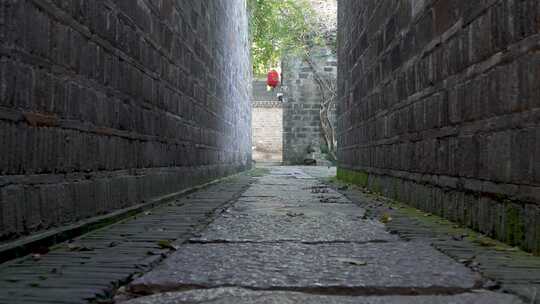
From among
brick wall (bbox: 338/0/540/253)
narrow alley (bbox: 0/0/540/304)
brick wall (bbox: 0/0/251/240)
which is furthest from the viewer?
brick wall (bbox: 338/0/540/253)

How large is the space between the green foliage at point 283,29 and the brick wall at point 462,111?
13.4 meters

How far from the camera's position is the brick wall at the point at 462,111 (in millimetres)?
2207

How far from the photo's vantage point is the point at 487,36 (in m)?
2.58

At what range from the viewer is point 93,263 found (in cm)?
197

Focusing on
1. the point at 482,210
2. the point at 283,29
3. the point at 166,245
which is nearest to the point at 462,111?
the point at 482,210

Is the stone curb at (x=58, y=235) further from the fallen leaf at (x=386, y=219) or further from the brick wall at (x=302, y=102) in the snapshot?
the brick wall at (x=302, y=102)

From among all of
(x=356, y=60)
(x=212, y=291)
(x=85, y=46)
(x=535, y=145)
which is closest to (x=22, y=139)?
(x=85, y=46)

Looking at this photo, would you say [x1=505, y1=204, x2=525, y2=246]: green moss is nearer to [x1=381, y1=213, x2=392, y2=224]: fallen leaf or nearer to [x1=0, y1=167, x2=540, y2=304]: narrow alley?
[x1=0, y1=167, x2=540, y2=304]: narrow alley

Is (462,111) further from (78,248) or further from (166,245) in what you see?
(78,248)

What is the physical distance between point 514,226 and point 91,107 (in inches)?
80.6

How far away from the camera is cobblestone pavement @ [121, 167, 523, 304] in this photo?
1.56 m

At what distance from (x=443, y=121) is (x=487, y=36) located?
0.76 meters

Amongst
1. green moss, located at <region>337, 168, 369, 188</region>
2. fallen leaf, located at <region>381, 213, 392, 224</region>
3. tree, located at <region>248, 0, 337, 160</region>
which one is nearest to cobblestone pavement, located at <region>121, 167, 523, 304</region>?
fallen leaf, located at <region>381, 213, 392, 224</region>

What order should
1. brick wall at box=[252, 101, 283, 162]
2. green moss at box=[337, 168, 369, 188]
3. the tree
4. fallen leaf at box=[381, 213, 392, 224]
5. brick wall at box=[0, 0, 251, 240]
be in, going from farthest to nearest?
brick wall at box=[252, 101, 283, 162] < the tree < green moss at box=[337, 168, 369, 188] < fallen leaf at box=[381, 213, 392, 224] < brick wall at box=[0, 0, 251, 240]
